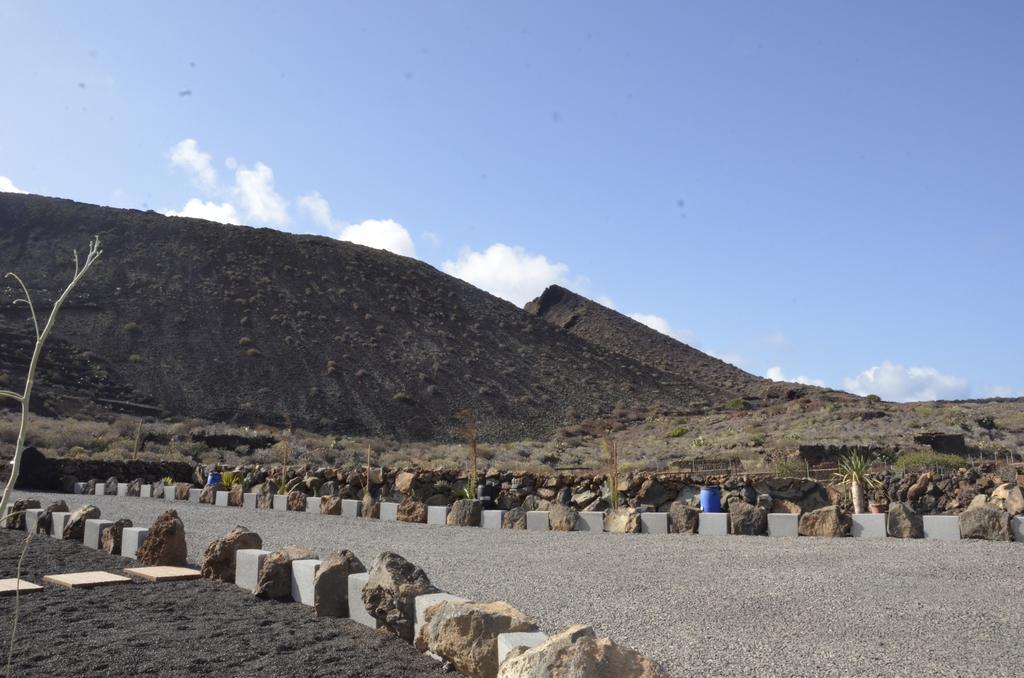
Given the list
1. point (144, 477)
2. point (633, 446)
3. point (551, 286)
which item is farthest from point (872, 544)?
point (551, 286)

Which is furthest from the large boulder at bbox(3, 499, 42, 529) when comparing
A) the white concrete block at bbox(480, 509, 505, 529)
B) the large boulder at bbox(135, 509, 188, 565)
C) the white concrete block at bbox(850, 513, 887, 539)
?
the white concrete block at bbox(850, 513, 887, 539)

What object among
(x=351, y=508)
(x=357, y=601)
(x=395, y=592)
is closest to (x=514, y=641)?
(x=395, y=592)

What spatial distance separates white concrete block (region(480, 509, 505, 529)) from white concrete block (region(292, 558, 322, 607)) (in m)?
6.13

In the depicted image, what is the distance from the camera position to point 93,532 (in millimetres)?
8992

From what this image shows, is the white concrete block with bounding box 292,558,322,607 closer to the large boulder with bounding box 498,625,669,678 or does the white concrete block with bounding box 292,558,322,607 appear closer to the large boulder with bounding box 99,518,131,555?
the large boulder with bounding box 498,625,669,678

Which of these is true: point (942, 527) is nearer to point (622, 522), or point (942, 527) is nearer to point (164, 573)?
point (622, 522)

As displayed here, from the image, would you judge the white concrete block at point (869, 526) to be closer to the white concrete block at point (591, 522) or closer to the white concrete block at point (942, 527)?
the white concrete block at point (942, 527)

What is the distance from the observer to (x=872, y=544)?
893 cm

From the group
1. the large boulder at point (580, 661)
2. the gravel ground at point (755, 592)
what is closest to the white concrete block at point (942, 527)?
the gravel ground at point (755, 592)

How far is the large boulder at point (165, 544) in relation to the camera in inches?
298

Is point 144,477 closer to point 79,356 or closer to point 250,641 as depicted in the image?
point 250,641

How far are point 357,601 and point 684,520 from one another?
606 centimetres

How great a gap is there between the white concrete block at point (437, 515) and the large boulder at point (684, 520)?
358cm

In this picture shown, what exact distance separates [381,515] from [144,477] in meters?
9.83
